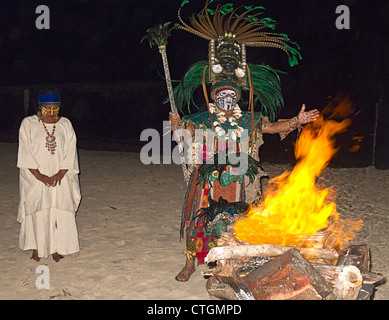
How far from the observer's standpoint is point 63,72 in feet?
44.0

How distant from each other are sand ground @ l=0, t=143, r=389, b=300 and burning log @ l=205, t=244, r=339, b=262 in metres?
1.01

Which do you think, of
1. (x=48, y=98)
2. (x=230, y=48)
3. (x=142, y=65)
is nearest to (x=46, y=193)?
(x=48, y=98)

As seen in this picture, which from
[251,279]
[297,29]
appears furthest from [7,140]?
[251,279]

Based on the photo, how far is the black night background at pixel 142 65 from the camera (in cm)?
962

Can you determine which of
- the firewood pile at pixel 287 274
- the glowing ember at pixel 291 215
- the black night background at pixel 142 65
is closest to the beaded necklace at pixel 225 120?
the glowing ember at pixel 291 215

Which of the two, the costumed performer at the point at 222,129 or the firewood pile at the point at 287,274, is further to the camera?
the costumed performer at the point at 222,129

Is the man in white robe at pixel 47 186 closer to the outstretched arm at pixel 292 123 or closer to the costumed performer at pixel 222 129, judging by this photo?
the costumed performer at pixel 222 129

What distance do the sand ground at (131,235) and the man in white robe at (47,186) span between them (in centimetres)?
27

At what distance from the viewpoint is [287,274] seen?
9.30 ft

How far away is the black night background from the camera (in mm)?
9625

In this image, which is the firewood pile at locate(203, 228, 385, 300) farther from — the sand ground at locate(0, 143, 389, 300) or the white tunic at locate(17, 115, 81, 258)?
the white tunic at locate(17, 115, 81, 258)

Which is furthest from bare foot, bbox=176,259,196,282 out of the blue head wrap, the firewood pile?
the blue head wrap

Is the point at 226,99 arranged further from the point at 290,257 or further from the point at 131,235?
the point at 131,235

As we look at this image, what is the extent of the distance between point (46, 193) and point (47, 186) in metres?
0.08
